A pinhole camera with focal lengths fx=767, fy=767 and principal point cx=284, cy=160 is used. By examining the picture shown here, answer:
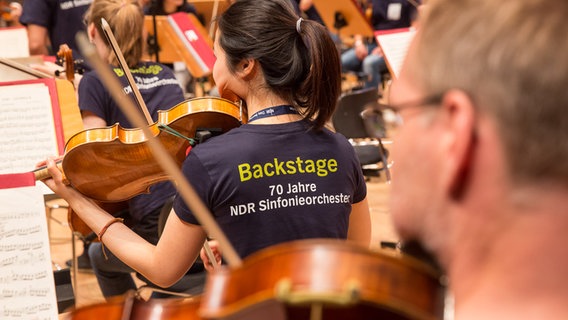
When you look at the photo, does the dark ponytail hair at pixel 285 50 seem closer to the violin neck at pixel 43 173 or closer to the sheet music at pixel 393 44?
the violin neck at pixel 43 173

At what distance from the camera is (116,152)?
7.30ft

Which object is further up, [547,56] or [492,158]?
[547,56]

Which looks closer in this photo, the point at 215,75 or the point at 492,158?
the point at 492,158

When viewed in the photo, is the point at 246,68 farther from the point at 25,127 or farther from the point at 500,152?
the point at 500,152

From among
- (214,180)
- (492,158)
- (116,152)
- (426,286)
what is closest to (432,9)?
(492,158)

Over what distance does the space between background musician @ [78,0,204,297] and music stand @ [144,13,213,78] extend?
1506 millimetres

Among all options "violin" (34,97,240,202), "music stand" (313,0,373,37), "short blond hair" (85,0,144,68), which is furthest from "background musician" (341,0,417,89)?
"violin" (34,97,240,202)

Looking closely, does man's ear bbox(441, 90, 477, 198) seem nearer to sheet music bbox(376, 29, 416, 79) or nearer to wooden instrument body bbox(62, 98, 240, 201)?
wooden instrument body bbox(62, 98, 240, 201)

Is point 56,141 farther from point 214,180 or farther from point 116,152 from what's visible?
point 214,180

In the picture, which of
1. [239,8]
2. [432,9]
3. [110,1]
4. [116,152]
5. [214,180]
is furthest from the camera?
[110,1]

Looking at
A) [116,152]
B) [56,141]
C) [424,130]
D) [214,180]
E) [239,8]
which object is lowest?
[56,141]

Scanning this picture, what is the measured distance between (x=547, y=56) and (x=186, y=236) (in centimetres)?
117

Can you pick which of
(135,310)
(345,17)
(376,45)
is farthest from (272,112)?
(376,45)

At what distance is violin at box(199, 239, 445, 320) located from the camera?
948 millimetres
